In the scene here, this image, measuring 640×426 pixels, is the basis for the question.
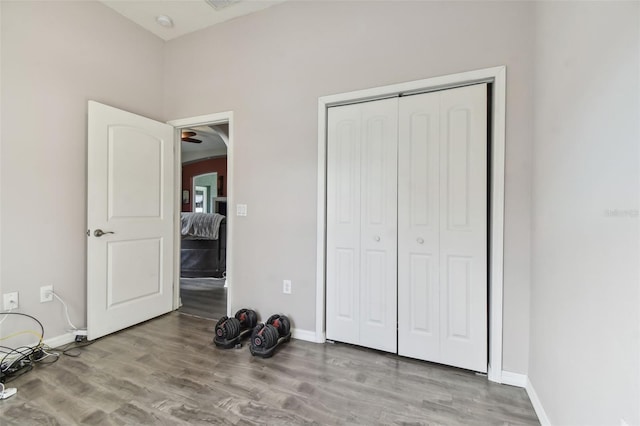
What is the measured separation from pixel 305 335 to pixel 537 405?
1596mm

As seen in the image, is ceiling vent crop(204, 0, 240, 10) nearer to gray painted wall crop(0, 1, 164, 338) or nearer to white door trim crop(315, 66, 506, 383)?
gray painted wall crop(0, 1, 164, 338)

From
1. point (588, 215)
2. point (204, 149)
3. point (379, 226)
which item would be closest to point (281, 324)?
point (379, 226)

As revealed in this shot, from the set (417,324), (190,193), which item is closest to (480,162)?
(417,324)

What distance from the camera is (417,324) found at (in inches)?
83.0

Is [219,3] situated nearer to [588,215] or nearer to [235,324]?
[235,324]

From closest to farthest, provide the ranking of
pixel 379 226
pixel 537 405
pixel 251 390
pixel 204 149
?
pixel 537 405, pixel 251 390, pixel 379 226, pixel 204 149

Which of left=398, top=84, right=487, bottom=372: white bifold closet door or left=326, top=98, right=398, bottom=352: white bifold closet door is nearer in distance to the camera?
left=398, top=84, right=487, bottom=372: white bifold closet door

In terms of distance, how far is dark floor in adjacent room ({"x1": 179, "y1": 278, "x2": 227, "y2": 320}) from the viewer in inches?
124

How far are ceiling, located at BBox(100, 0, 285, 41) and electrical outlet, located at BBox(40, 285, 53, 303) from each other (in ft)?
8.31

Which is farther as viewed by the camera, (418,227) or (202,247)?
(202,247)

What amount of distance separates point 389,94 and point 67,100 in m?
2.64

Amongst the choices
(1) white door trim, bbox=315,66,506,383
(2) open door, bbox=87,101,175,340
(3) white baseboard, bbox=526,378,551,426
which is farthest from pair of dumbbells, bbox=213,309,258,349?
(3) white baseboard, bbox=526,378,551,426

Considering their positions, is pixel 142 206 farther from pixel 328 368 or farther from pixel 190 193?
pixel 190 193

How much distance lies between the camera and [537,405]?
157cm
